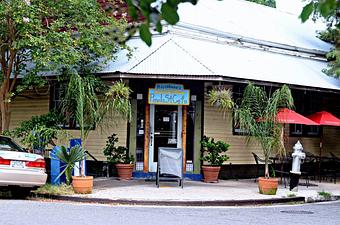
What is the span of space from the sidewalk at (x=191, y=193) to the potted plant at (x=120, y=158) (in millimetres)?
336

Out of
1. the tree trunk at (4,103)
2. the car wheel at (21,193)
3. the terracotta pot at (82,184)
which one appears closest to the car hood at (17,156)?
the car wheel at (21,193)

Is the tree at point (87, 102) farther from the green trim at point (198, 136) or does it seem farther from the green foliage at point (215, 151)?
the green trim at point (198, 136)

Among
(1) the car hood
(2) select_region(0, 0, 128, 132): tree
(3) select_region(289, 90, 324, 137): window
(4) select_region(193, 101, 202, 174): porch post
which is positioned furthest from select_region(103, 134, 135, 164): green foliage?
(3) select_region(289, 90, 324, 137): window

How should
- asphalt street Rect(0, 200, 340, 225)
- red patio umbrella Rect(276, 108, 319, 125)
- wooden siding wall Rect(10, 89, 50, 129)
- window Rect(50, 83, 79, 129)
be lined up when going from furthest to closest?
1. wooden siding wall Rect(10, 89, 50, 129)
2. window Rect(50, 83, 79, 129)
3. red patio umbrella Rect(276, 108, 319, 125)
4. asphalt street Rect(0, 200, 340, 225)

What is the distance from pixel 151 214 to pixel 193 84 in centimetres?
675


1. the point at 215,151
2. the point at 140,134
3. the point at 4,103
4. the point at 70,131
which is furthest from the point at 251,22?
the point at 4,103

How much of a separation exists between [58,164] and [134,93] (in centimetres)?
375

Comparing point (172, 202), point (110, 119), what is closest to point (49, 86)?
point (110, 119)

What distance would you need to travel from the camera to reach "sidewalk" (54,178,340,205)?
38.4ft

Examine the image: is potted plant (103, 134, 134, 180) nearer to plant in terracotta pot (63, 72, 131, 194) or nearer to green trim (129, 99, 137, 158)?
green trim (129, 99, 137, 158)

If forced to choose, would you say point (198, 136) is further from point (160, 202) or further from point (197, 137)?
point (160, 202)

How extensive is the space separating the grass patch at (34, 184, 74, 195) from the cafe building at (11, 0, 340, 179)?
351 centimetres

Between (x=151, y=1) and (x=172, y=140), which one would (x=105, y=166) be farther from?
(x=151, y=1)

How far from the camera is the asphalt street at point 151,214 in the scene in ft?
29.5
